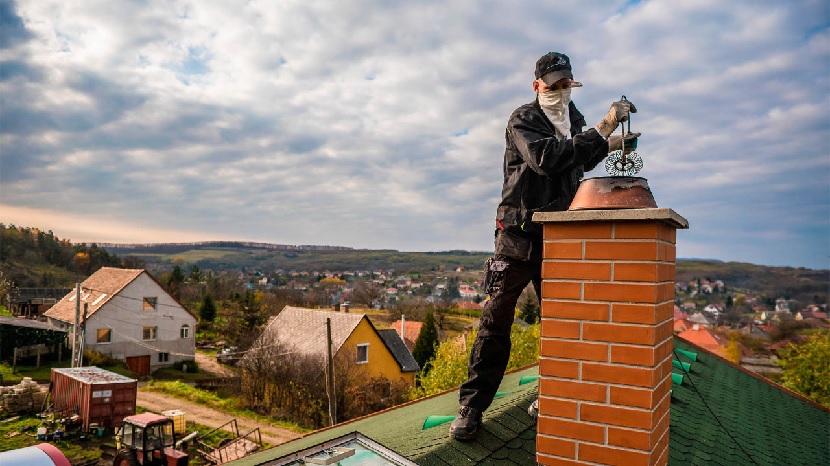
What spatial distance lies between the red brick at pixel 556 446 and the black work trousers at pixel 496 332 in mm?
828

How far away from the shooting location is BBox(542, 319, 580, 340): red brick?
2117mm

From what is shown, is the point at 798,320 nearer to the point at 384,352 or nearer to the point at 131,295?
the point at 384,352

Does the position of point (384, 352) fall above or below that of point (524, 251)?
below

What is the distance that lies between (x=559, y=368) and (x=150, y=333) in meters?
36.2

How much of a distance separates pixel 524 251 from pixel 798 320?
62.1 m

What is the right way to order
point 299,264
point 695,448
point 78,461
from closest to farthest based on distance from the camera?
point 695,448 < point 78,461 < point 299,264

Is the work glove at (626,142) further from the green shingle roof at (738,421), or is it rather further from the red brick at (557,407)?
the green shingle roof at (738,421)

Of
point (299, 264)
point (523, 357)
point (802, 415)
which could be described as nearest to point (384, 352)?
point (523, 357)

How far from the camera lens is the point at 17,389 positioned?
21312 mm

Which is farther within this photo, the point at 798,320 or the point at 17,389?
the point at 798,320

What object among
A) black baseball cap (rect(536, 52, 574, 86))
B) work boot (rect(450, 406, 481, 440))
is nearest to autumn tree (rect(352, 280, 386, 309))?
work boot (rect(450, 406, 481, 440))

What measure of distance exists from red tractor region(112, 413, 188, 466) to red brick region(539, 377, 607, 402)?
15.5m

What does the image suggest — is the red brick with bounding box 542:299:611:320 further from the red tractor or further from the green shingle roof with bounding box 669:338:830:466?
the red tractor

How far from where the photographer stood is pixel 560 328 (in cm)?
214
